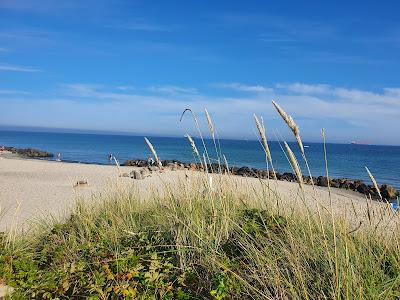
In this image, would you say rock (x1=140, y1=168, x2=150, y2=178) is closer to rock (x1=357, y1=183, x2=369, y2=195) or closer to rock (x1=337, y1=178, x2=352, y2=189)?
rock (x1=337, y1=178, x2=352, y2=189)

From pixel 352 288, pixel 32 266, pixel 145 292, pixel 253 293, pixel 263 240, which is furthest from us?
pixel 32 266

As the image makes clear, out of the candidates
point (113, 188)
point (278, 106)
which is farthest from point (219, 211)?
point (113, 188)

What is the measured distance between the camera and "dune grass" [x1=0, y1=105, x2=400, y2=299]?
9.59 ft

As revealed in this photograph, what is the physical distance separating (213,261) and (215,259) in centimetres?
2

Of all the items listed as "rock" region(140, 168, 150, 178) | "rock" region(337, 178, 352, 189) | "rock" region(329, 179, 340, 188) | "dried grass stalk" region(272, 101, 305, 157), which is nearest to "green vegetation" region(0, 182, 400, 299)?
"dried grass stalk" region(272, 101, 305, 157)

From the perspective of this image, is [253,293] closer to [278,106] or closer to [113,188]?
[278,106]

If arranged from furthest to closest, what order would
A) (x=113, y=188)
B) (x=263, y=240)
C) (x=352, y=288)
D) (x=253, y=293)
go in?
(x=113, y=188), (x=263, y=240), (x=253, y=293), (x=352, y=288)

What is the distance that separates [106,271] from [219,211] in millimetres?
1333

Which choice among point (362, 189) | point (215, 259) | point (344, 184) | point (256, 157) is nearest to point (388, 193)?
point (362, 189)

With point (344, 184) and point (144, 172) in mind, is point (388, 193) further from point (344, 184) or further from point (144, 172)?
point (144, 172)

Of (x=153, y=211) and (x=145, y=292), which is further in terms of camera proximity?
(x=153, y=211)

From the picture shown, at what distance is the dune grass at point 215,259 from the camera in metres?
2.92

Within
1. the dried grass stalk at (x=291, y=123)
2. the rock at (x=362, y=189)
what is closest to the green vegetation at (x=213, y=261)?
the dried grass stalk at (x=291, y=123)

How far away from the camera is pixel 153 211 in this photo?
5.52 meters
